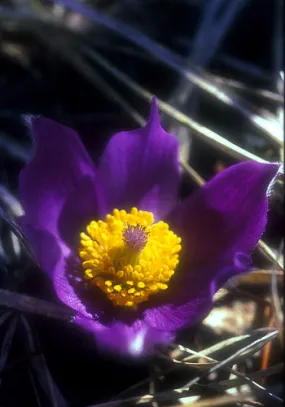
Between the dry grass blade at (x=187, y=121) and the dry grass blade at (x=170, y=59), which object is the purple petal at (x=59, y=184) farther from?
the dry grass blade at (x=170, y=59)

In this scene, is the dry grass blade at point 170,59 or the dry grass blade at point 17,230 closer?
the dry grass blade at point 17,230

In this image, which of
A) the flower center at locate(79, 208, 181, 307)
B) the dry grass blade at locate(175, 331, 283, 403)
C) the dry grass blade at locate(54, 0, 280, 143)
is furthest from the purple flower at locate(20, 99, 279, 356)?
the dry grass blade at locate(54, 0, 280, 143)

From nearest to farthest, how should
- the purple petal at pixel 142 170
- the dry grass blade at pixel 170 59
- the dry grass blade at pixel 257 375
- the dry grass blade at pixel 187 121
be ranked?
the dry grass blade at pixel 257 375 → the purple petal at pixel 142 170 → the dry grass blade at pixel 187 121 → the dry grass blade at pixel 170 59

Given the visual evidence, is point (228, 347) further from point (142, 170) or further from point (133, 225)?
point (142, 170)

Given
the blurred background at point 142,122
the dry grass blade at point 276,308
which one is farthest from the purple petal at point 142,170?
the dry grass blade at point 276,308

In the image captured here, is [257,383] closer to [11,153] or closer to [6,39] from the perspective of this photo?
[11,153]

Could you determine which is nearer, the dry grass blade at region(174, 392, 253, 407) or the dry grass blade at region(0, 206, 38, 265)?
the dry grass blade at region(174, 392, 253, 407)

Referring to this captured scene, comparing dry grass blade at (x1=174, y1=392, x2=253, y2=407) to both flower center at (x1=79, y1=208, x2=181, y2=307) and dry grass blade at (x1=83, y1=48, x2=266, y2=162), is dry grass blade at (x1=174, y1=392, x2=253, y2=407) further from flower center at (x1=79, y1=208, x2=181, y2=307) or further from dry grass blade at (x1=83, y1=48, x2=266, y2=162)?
dry grass blade at (x1=83, y1=48, x2=266, y2=162)
